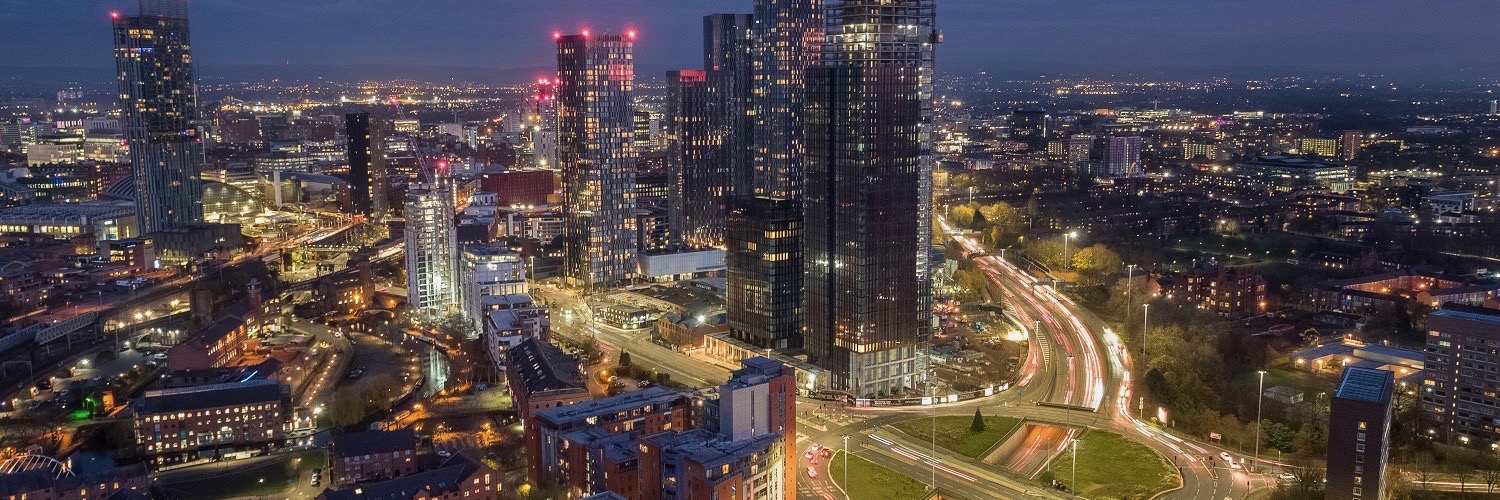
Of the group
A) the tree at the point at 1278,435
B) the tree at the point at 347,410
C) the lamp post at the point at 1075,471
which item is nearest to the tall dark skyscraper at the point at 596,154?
the tree at the point at 347,410

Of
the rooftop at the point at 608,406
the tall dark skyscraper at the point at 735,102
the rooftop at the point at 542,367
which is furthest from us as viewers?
the tall dark skyscraper at the point at 735,102

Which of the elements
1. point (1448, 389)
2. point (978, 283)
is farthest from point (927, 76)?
point (1448, 389)

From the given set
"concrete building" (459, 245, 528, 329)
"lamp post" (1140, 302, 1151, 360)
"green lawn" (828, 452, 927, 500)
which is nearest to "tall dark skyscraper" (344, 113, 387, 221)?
"concrete building" (459, 245, 528, 329)

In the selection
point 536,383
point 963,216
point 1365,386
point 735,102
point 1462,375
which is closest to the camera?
point 1365,386

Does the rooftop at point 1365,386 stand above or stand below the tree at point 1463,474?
above

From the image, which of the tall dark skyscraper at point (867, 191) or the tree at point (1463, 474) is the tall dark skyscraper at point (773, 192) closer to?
the tall dark skyscraper at point (867, 191)

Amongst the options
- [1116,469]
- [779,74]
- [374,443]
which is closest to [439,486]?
[374,443]

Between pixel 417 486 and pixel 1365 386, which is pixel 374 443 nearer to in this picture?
pixel 417 486

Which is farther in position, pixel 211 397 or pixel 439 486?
pixel 211 397
